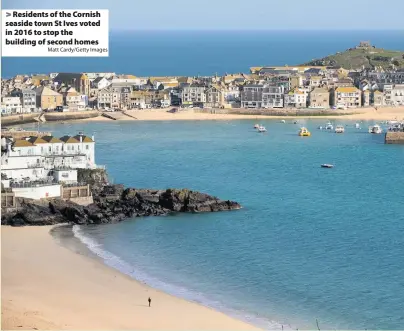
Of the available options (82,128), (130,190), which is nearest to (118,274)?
(130,190)

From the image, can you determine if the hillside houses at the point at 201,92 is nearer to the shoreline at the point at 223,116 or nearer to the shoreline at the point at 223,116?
the shoreline at the point at 223,116

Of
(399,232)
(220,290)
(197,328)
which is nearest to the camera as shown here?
(197,328)

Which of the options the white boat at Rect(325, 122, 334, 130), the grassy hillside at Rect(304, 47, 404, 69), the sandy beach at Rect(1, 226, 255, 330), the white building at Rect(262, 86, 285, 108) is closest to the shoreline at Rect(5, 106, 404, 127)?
the white building at Rect(262, 86, 285, 108)

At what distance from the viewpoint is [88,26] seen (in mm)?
8758

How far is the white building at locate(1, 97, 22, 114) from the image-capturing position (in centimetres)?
3356

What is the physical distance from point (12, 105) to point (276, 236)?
2032 centimetres

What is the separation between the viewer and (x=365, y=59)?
162ft

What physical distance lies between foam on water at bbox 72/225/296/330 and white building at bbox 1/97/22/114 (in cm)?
1909

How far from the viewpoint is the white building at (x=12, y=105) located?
33562 mm

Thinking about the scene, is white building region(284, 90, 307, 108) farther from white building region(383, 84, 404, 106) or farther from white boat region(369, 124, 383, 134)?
white boat region(369, 124, 383, 134)

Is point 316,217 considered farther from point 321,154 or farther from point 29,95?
point 29,95

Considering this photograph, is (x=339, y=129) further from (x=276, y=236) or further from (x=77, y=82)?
(x=276, y=236)

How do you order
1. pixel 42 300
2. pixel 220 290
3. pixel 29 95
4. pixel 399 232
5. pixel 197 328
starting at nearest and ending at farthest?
1. pixel 197 328
2. pixel 42 300
3. pixel 220 290
4. pixel 399 232
5. pixel 29 95

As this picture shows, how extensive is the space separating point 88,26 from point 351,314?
4.22m
